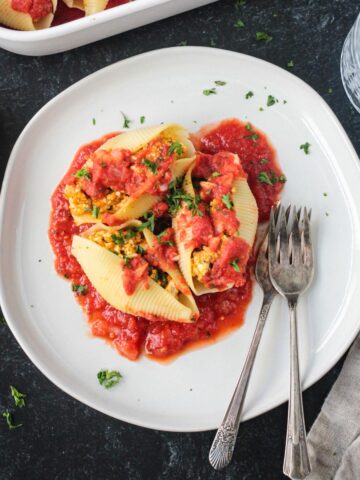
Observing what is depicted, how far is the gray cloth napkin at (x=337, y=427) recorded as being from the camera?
11.6 ft

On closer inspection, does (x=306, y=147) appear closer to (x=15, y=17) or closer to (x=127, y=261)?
(x=127, y=261)

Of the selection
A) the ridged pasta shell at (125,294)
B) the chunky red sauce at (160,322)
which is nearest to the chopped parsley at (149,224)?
the ridged pasta shell at (125,294)

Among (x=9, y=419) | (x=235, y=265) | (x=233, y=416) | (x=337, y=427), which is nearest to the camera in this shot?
(x=235, y=265)

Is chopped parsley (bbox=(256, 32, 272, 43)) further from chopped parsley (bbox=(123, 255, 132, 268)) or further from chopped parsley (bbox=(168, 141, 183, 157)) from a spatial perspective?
chopped parsley (bbox=(123, 255, 132, 268))

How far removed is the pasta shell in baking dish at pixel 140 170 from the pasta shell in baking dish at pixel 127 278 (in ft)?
0.32

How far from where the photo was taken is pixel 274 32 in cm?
376

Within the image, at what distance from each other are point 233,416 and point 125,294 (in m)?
0.92

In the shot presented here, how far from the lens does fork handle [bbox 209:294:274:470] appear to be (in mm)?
3324

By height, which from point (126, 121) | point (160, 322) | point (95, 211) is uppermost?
point (126, 121)

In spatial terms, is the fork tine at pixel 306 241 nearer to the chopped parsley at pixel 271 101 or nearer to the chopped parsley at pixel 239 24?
the chopped parsley at pixel 271 101

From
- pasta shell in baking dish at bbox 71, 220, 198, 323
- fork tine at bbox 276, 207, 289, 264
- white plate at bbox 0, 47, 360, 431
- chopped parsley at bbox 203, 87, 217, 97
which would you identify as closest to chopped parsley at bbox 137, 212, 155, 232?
pasta shell in baking dish at bbox 71, 220, 198, 323

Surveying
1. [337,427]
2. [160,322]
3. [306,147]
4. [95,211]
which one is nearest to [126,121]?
[95,211]

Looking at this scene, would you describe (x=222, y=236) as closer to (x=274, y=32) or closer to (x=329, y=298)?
(x=329, y=298)

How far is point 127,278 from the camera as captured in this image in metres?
3.25
